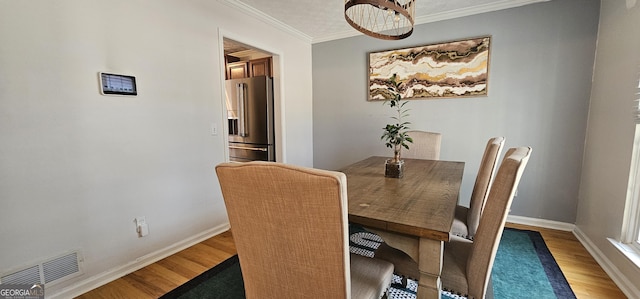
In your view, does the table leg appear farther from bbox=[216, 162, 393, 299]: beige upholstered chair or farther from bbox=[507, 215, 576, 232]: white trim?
bbox=[507, 215, 576, 232]: white trim

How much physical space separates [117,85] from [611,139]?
12.0 ft

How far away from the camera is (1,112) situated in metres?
1.35

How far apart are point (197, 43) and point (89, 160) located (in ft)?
4.16

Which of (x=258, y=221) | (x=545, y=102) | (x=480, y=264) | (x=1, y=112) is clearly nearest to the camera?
(x=258, y=221)

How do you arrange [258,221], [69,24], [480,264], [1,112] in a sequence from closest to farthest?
[258,221] < [480,264] < [1,112] < [69,24]

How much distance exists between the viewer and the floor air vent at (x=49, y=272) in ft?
4.72

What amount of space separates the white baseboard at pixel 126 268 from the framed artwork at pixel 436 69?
2.37m

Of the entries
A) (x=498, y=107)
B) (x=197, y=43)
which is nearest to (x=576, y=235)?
(x=498, y=107)

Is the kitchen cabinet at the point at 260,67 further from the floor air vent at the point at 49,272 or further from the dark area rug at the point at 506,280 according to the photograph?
the floor air vent at the point at 49,272

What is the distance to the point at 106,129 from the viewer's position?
5.73 ft

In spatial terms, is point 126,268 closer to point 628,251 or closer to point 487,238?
point 487,238

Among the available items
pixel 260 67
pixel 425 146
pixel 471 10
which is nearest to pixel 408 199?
pixel 425 146

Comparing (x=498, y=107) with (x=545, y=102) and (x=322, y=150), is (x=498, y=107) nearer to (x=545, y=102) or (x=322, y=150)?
(x=545, y=102)

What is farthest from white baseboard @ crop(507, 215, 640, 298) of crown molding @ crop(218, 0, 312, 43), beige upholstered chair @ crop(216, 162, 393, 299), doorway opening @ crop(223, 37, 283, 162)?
crown molding @ crop(218, 0, 312, 43)
